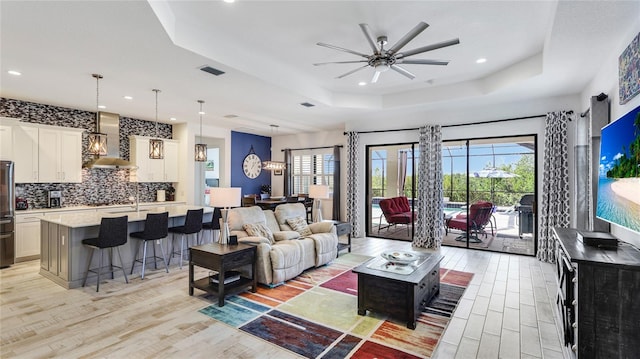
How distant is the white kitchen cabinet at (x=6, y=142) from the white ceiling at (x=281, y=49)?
0.59m

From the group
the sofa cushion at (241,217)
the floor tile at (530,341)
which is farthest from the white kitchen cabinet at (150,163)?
the floor tile at (530,341)

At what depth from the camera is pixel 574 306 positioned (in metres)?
2.42

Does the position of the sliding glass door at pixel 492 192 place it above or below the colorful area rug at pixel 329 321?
above

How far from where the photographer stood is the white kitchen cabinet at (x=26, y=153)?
5.38 meters

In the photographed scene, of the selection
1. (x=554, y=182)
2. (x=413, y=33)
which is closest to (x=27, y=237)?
(x=413, y=33)

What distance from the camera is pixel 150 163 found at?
24.2ft

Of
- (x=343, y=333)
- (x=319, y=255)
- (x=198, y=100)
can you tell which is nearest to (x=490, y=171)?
(x=319, y=255)

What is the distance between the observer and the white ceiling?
2.86 meters

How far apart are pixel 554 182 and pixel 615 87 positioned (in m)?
2.33

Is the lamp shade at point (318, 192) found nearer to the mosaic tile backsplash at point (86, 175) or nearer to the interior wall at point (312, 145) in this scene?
the interior wall at point (312, 145)

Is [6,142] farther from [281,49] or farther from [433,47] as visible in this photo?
[433,47]

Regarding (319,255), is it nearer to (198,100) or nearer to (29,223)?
(198,100)

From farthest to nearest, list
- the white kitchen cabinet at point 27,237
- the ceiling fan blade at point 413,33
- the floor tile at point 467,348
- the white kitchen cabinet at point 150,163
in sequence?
the white kitchen cabinet at point 150,163, the white kitchen cabinet at point 27,237, the ceiling fan blade at point 413,33, the floor tile at point 467,348

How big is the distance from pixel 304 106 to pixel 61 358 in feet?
15.9
